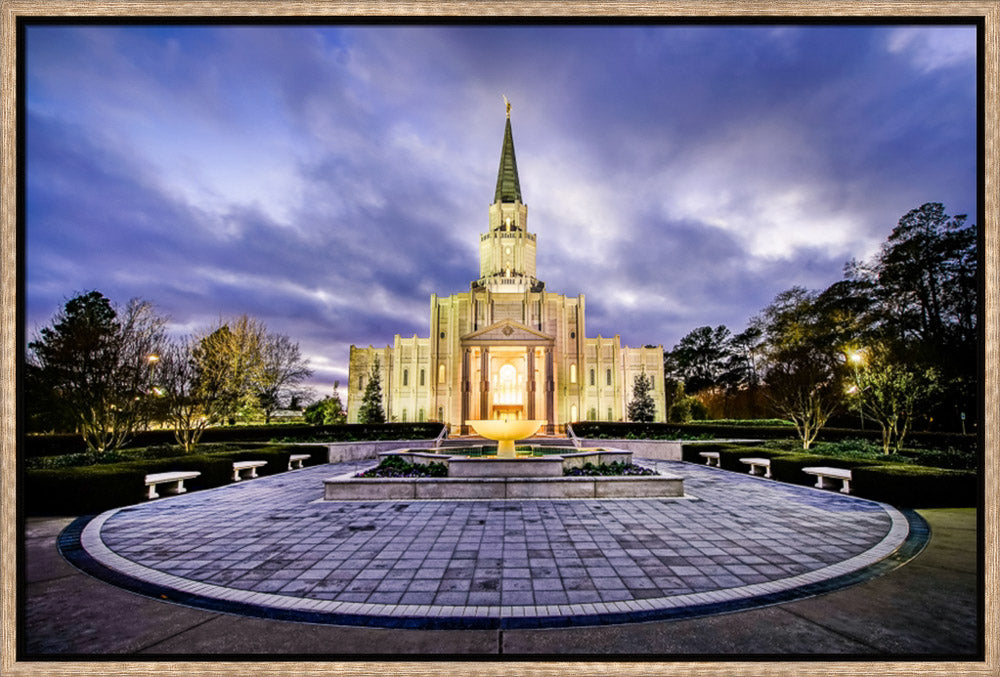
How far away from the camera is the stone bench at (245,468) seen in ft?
41.3

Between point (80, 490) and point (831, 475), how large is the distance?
17.0 meters

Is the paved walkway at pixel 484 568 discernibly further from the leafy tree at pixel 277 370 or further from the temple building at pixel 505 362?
the temple building at pixel 505 362

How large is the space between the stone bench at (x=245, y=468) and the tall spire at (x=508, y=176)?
42687 mm

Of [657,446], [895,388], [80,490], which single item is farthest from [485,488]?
[895,388]

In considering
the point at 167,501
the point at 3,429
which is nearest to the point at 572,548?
the point at 3,429

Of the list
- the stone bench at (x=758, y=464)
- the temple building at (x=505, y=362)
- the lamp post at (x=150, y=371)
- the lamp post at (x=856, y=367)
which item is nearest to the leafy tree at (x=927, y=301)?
the lamp post at (x=856, y=367)

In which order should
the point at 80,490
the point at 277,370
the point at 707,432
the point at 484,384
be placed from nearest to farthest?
the point at 80,490, the point at 707,432, the point at 484,384, the point at 277,370

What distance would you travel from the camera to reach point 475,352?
104 feet

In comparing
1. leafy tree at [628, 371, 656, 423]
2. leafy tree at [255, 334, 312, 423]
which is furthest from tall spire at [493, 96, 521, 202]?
leafy tree at [255, 334, 312, 423]

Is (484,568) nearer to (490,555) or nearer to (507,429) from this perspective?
(490,555)

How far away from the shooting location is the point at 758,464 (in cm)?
1348

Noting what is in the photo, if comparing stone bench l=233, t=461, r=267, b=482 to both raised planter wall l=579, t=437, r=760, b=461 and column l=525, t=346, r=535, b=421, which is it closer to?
raised planter wall l=579, t=437, r=760, b=461

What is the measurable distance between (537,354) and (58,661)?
3101cm

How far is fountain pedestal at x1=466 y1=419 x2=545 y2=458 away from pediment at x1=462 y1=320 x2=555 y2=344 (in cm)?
1889
